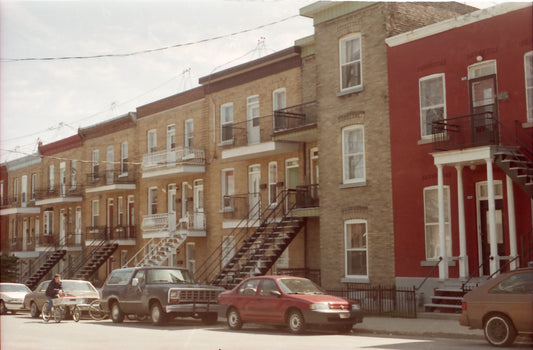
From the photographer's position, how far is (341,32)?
27172mm

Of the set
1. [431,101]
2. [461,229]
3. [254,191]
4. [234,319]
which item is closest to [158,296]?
[234,319]

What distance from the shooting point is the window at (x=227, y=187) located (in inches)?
1328

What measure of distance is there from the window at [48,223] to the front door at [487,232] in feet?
118

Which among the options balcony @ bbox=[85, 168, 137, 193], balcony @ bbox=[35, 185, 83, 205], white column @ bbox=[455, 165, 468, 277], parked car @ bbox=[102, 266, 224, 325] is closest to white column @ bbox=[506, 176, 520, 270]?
white column @ bbox=[455, 165, 468, 277]

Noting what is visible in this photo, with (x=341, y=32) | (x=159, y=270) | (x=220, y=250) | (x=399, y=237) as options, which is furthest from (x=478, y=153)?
(x=220, y=250)

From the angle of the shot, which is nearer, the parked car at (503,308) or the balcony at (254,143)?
the parked car at (503,308)

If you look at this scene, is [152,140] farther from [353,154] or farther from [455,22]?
[455,22]

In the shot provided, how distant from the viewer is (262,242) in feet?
94.9

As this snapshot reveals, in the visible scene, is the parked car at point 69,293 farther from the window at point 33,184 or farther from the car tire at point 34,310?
the window at point 33,184

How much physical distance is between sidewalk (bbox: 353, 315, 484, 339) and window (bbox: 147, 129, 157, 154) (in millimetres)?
20947

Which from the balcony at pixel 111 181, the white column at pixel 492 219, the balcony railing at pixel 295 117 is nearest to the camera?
the white column at pixel 492 219

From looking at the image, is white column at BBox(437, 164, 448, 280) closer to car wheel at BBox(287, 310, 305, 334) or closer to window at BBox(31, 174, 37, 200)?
car wheel at BBox(287, 310, 305, 334)

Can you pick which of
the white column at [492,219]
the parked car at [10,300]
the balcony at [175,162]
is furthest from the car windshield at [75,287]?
the white column at [492,219]

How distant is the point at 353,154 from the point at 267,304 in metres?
A: 9.15
